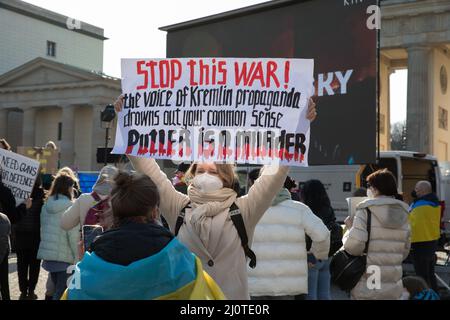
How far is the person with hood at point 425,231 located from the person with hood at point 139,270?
7415 mm

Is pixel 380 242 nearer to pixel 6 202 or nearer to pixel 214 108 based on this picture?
pixel 214 108

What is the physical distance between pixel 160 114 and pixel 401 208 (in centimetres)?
207

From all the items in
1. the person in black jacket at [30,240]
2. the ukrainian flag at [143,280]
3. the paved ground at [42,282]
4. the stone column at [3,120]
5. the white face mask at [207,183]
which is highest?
the stone column at [3,120]

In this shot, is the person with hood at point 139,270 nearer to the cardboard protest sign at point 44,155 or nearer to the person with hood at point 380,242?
the person with hood at point 380,242

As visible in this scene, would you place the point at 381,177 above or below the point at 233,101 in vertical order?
below

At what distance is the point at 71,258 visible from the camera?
24.7ft

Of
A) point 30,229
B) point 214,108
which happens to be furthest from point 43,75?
point 214,108

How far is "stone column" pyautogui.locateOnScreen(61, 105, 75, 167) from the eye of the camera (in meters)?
61.4

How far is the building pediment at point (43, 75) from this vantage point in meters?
59.5

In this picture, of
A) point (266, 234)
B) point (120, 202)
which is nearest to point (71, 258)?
point (266, 234)

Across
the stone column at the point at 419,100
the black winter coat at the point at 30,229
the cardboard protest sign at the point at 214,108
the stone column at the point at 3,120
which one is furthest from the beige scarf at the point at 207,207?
the stone column at the point at 3,120

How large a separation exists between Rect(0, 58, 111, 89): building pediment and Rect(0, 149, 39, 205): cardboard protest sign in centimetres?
5076
